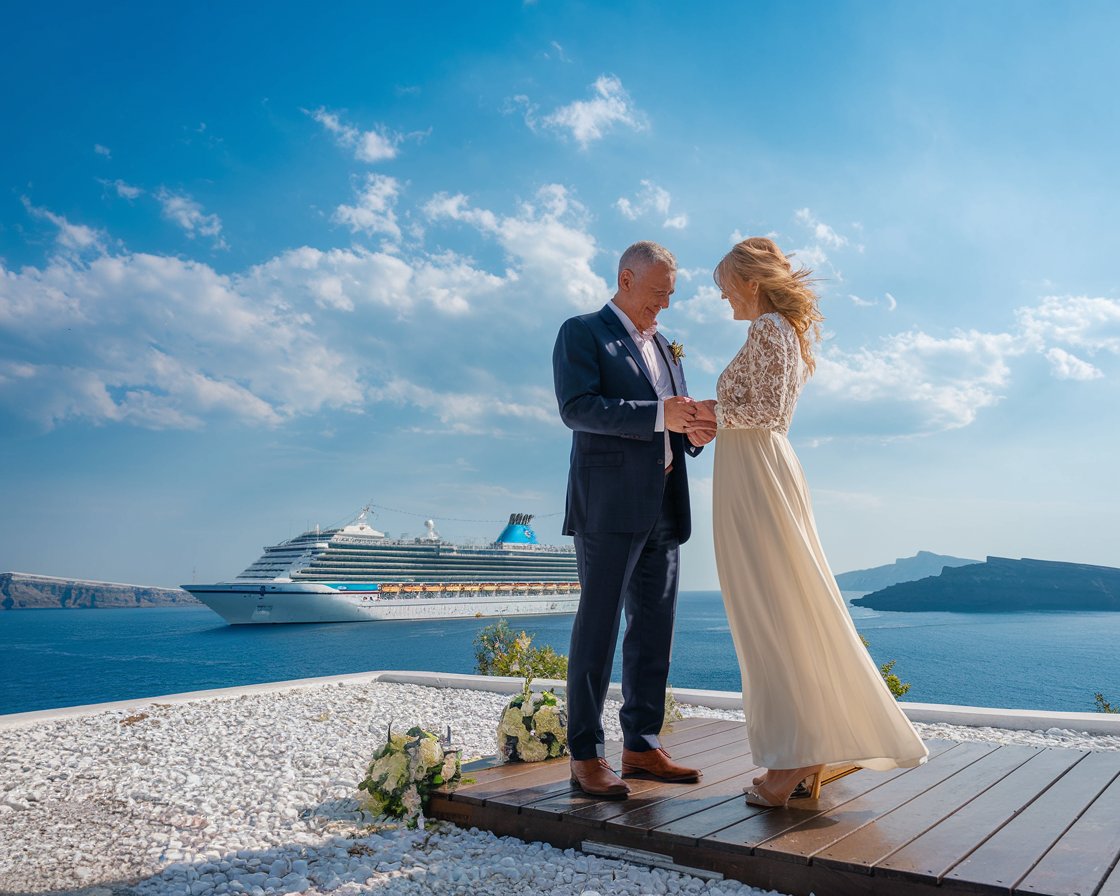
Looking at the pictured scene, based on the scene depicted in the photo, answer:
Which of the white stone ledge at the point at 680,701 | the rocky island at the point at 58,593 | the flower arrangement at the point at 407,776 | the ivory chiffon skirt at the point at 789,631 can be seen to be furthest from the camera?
the rocky island at the point at 58,593

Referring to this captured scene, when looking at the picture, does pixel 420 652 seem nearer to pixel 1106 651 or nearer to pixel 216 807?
pixel 216 807

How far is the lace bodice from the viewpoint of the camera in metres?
2.21

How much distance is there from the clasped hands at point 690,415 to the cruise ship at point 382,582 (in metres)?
39.0

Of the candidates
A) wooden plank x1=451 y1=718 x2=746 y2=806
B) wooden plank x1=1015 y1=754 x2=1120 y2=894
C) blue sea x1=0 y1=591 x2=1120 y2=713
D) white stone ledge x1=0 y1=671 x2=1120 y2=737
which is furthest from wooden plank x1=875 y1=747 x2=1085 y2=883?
blue sea x1=0 y1=591 x2=1120 y2=713

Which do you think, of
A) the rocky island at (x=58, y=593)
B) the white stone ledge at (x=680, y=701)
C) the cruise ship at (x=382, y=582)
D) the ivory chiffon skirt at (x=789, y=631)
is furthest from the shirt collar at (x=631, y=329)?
the rocky island at (x=58, y=593)

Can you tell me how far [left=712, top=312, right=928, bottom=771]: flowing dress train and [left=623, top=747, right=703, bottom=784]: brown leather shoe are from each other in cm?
46

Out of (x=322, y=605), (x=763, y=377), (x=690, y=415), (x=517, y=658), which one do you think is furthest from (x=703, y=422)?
(x=322, y=605)

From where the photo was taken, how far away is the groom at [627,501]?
7.87 feet

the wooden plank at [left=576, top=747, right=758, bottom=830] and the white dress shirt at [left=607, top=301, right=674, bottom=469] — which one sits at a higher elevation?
the white dress shirt at [left=607, top=301, right=674, bottom=469]

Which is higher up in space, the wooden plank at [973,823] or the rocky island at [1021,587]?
the wooden plank at [973,823]

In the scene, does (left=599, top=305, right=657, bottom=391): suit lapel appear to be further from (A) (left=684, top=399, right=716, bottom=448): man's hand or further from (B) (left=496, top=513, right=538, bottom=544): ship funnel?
(B) (left=496, top=513, right=538, bottom=544): ship funnel

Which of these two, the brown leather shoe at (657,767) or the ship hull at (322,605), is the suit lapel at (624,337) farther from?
the ship hull at (322,605)

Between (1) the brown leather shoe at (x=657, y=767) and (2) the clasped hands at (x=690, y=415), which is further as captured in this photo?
(1) the brown leather shoe at (x=657, y=767)

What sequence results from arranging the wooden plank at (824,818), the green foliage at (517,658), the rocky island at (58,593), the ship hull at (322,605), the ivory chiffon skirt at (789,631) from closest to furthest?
the wooden plank at (824,818) → the ivory chiffon skirt at (789,631) → the green foliage at (517,658) → the ship hull at (322,605) → the rocky island at (58,593)
